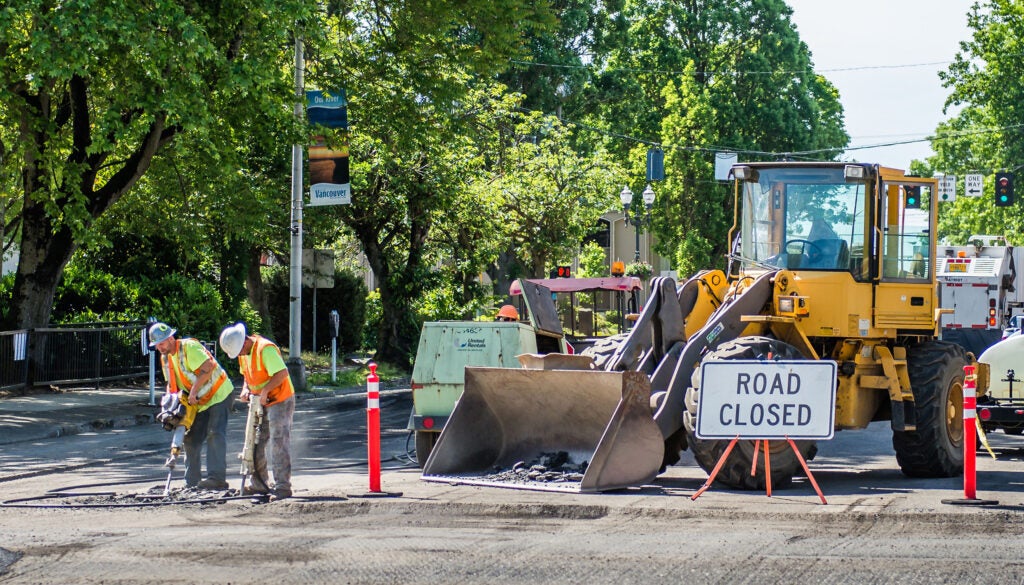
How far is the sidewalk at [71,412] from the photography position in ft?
65.5

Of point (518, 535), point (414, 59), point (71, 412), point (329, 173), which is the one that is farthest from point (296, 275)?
point (518, 535)

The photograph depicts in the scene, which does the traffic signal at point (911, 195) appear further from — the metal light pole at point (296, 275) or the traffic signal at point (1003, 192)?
the traffic signal at point (1003, 192)

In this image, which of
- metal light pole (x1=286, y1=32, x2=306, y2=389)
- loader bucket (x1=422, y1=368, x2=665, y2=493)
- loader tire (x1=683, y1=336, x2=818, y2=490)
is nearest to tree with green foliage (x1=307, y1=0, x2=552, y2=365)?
metal light pole (x1=286, y1=32, x2=306, y2=389)

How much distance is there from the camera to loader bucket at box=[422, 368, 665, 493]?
1227 centimetres

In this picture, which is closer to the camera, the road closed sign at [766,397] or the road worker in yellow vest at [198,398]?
the road closed sign at [766,397]

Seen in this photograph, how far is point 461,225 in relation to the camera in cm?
3844

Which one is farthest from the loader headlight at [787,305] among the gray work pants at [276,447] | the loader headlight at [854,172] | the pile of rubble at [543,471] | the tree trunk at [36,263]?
the tree trunk at [36,263]

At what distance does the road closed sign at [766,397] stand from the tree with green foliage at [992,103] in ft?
157


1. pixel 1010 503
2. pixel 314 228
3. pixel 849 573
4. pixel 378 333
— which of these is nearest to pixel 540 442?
pixel 1010 503

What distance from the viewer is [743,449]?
39.6ft

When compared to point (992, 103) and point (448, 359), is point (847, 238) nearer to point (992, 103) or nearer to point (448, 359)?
point (448, 359)

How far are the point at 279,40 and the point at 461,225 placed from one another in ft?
50.5

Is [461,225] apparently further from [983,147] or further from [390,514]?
[983,147]

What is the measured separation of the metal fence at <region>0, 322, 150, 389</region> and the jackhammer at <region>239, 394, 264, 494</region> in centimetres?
1361
